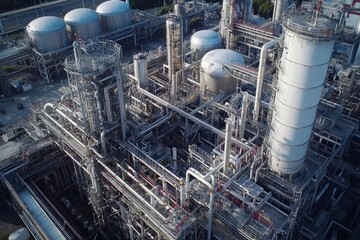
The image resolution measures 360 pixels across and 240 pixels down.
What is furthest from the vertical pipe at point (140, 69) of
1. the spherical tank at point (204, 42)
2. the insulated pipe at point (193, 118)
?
the spherical tank at point (204, 42)

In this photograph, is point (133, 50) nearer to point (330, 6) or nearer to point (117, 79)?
point (117, 79)

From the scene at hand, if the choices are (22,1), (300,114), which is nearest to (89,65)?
(300,114)

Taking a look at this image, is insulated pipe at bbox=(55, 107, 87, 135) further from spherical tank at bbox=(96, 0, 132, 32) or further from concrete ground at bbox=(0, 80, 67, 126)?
spherical tank at bbox=(96, 0, 132, 32)

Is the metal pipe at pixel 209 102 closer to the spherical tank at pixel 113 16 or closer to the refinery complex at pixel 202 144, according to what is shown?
the refinery complex at pixel 202 144

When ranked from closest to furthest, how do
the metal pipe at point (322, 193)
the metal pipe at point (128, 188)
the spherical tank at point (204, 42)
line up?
the metal pipe at point (128, 188)
the metal pipe at point (322, 193)
the spherical tank at point (204, 42)

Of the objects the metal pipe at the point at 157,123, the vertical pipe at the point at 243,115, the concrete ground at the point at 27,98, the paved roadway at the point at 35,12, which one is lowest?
the concrete ground at the point at 27,98

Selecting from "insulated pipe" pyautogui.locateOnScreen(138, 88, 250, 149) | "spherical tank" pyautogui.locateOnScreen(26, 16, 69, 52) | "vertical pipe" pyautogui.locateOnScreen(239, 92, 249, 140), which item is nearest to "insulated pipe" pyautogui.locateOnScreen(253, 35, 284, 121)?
"vertical pipe" pyautogui.locateOnScreen(239, 92, 249, 140)

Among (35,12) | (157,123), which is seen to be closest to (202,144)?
(157,123)
